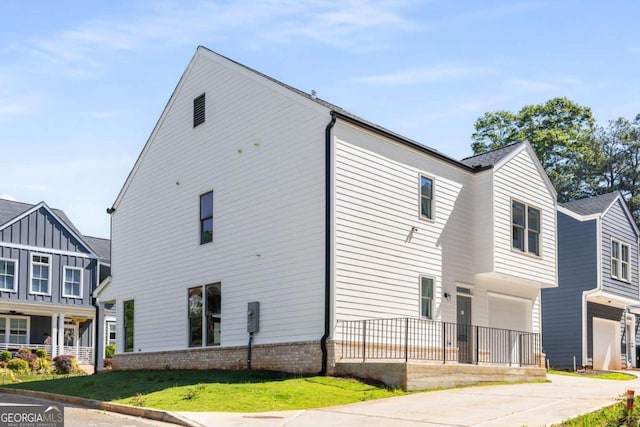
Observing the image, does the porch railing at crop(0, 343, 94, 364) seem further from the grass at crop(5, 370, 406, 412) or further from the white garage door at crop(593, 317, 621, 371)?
the white garage door at crop(593, 317, 621, 371)

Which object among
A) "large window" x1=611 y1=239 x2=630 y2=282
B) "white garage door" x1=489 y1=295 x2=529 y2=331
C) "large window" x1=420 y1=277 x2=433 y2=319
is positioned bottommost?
"white garage door" x1=489 y1=295 x2=529 y2=331

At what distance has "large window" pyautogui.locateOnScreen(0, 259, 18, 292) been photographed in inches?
1634

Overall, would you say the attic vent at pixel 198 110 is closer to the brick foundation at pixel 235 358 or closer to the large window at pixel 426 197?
the brick foundation at pixel 235 358

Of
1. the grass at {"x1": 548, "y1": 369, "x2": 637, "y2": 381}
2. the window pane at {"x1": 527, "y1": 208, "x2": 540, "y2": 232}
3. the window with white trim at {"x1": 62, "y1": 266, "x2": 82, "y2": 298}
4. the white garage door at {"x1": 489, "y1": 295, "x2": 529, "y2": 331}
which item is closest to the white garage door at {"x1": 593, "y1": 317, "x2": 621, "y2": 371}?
the grass at {"x1": 548, "y1": 369, "x2": 637, "y2": 381}

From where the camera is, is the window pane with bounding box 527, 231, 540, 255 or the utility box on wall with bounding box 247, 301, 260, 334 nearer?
the utility box on wall with bounding box 247, 301, 260, 334

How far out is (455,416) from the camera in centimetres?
1424

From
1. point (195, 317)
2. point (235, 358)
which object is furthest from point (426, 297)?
point (195, 317)

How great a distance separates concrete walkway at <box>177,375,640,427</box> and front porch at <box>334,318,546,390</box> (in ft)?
2.77

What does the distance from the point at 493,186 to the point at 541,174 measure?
312 centimetres

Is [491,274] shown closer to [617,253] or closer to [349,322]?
[349,322]

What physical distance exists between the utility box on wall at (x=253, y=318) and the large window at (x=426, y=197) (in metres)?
5.46

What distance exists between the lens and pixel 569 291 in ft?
110

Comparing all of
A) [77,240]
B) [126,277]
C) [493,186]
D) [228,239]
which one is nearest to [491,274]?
[493,186]

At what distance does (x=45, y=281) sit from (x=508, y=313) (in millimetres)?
27150
